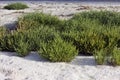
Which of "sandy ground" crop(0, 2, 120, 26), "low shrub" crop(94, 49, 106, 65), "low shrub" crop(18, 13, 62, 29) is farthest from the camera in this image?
"sandy ground" crop(0, 2, 120, 26)

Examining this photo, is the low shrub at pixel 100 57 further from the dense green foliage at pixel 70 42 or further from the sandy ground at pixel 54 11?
the sandy ground at pixel 54 11

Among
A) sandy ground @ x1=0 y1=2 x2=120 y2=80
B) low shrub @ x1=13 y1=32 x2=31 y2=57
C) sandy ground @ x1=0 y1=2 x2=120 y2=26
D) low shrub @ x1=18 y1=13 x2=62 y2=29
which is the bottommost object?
sandy ground @ x1=0 y1=2 x2=120 y2=26

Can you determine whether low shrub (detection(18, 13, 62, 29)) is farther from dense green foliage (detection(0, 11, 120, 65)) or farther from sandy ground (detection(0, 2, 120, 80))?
sandy ground (detection(0, 2, 120, 80))

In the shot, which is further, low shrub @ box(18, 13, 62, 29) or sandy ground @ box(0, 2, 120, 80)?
low shrub @ box(18, 13, 62, 29)

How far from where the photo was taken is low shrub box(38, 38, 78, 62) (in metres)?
9.90

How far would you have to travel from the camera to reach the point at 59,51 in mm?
9891

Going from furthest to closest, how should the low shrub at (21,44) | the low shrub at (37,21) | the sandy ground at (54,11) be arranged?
the sandy ground at (54,11) → the low shrub at (37,21) → the low shrub at (21,44)

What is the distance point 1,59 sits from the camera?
1035cm

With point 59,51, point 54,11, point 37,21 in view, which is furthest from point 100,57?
point 54,11

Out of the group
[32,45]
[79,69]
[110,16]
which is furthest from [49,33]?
[110,16]

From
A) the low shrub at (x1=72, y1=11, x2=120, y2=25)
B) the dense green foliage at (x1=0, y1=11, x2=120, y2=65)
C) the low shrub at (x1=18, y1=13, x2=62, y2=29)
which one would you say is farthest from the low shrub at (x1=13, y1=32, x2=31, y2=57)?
the low shrub at (x1=72, y1=11, x2=120, y2=25)

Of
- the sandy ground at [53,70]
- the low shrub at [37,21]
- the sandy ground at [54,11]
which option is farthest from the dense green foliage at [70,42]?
the sandy ground at [54,11]

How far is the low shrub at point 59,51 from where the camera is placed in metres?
9.90

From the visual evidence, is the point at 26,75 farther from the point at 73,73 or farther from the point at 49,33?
the point at 49,33
